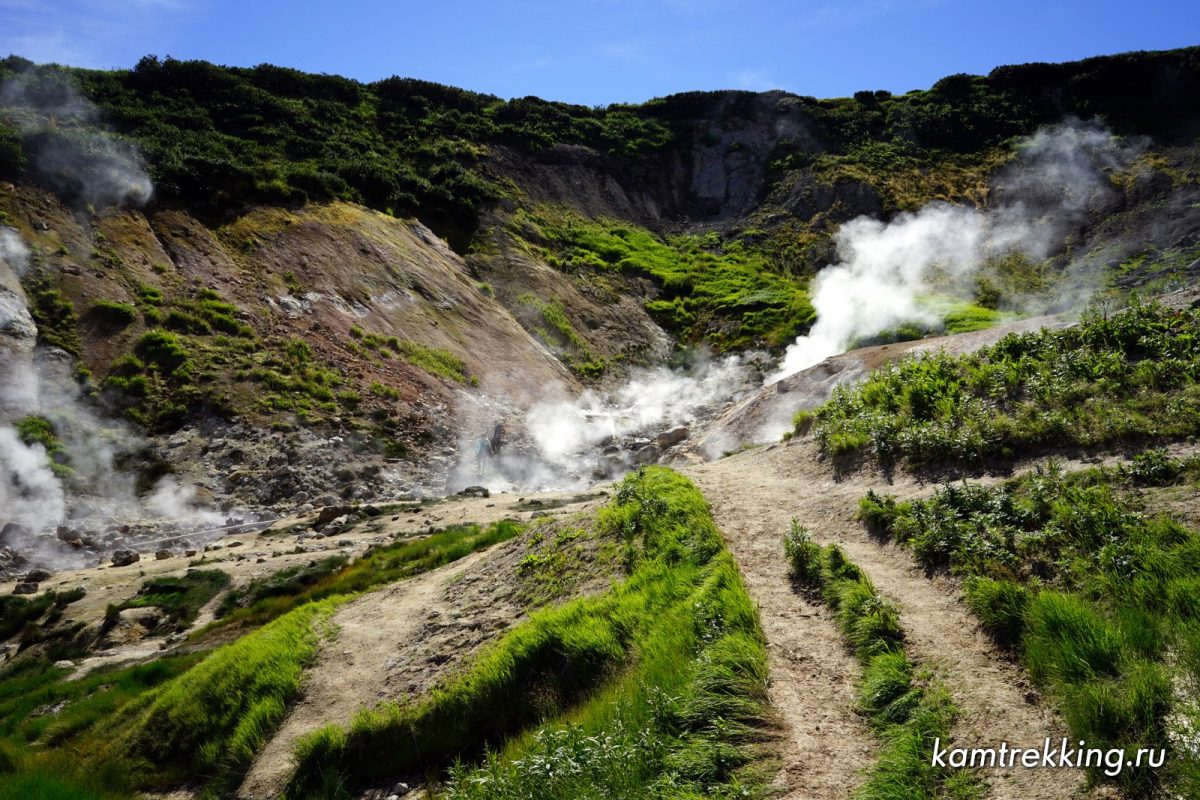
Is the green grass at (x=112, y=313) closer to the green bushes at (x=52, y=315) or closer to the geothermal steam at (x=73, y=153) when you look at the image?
the green bushes at (x=52, y=315)

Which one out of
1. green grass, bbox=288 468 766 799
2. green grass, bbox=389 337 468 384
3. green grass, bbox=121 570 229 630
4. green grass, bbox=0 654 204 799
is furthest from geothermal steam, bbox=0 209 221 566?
green grass, bbox=288 468 766 799

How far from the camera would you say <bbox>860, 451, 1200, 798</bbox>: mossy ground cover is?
416 centimetres

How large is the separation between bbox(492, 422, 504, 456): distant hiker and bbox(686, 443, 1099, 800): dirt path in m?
16.1

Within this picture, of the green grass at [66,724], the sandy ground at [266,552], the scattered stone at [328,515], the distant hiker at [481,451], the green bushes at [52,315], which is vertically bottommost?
the green grass at [66,724]

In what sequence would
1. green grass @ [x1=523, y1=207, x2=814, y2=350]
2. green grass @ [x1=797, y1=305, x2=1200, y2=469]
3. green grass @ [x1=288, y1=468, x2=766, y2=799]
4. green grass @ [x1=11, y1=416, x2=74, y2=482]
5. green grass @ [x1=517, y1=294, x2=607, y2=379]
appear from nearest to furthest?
green grass @ [x1=288, y1=468, x2=766, y2=799] < green grass @ [x1=797, y1=305, x2=1200, y2=469] < green grass @ [x1=11, y1=416, x2=74, y2=482] < green grass @ [x1=517, y1=294, x2=607, y2=379] < green grass @ [x1=523, y1=207, x2=814, y2=350]

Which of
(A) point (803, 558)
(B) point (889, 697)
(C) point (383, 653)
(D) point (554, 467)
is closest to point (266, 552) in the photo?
(C) point (383, 653)

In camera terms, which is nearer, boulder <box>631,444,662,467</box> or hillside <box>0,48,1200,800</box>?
hillside <box>0,48,1200,800</box>

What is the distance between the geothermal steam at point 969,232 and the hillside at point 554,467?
406 millimetres

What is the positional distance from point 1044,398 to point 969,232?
44375mm

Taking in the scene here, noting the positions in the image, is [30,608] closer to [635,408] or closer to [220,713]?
[220,713]

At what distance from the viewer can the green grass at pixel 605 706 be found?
16.5 ft

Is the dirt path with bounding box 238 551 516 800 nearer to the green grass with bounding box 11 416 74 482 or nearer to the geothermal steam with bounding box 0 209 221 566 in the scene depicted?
the geothermal steam with bounding box 0 209 221 566

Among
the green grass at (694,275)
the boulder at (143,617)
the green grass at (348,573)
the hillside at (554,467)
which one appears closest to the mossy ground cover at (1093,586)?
the hillside at (554,467)

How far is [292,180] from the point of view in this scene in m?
35.7
